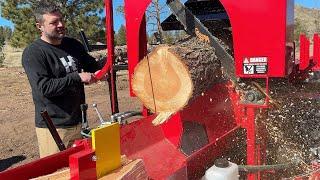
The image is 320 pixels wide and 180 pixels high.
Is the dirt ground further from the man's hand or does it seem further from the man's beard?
the man's hand

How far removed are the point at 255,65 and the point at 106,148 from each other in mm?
1332

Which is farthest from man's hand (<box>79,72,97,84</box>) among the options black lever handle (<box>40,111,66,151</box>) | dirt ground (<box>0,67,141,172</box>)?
dirt ground (<box>0,67,141,172</box>)

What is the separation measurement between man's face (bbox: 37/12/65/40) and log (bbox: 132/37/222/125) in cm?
76

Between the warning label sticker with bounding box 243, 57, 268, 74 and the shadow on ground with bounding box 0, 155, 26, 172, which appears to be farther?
the shadow on ground with bounding box 0, 155, 26, 172

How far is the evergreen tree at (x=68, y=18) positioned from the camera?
21.6 meters

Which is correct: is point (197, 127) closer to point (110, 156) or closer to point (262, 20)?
point (262, 20)

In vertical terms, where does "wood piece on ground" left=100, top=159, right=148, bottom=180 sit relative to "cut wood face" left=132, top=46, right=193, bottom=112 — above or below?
below

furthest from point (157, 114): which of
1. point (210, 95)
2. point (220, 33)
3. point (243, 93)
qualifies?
point (220, 33)

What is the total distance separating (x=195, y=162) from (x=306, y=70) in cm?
164

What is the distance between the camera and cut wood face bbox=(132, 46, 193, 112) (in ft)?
10.9

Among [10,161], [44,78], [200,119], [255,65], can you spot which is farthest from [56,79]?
[10,161]

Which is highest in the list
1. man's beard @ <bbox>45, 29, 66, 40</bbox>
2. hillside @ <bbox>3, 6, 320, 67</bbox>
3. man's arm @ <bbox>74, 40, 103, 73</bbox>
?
hillside @ <bbox>3, 6, 320, 67</bbox>

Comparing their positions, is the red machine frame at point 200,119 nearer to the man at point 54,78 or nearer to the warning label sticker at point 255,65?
the warning label sticker at point 255,65

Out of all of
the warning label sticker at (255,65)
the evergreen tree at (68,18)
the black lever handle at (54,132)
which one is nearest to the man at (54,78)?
the black lever handle at (54,132)
